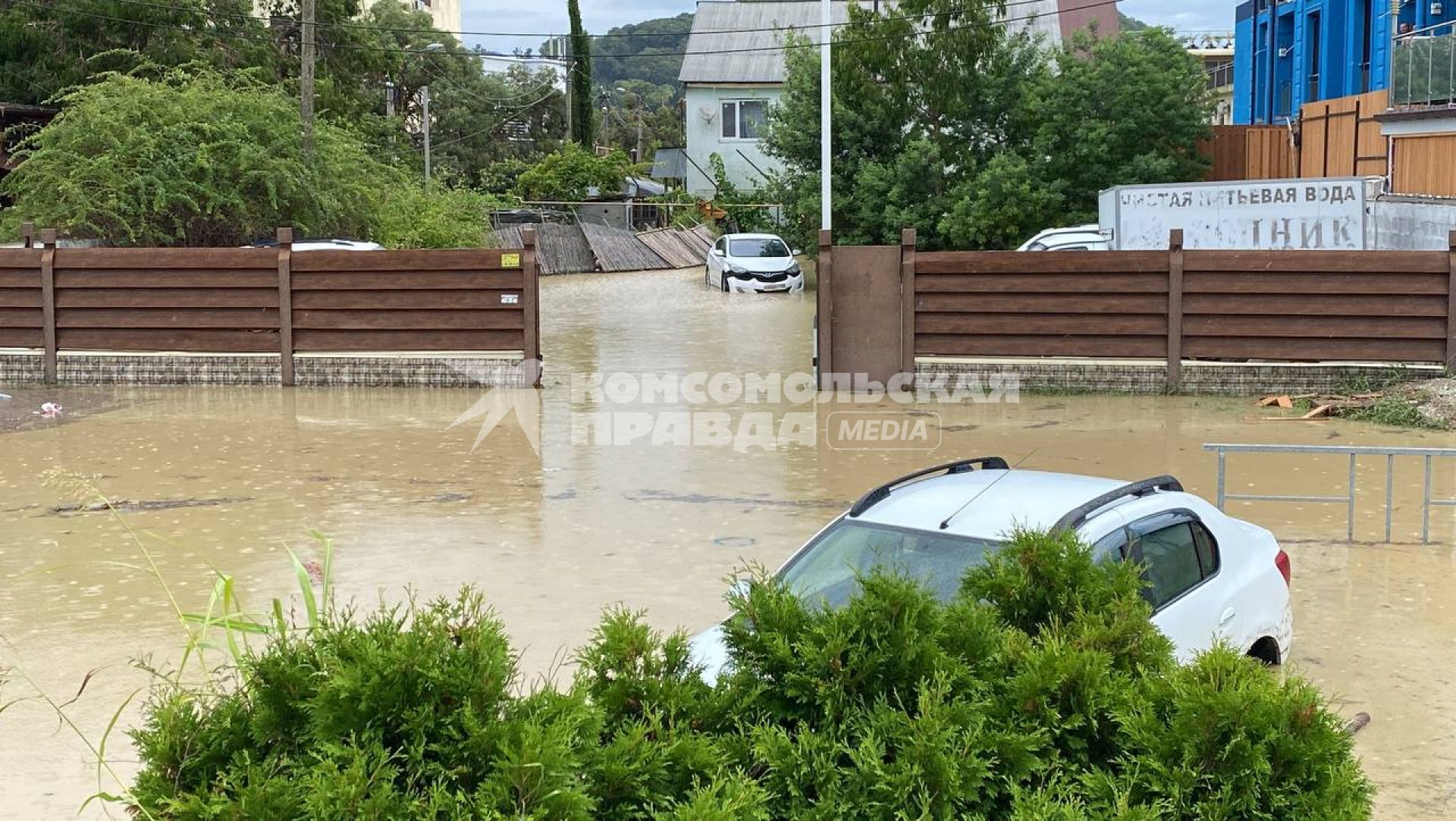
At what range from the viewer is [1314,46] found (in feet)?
119

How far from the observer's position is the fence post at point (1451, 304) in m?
16.7

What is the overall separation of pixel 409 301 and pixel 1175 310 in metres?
9.05

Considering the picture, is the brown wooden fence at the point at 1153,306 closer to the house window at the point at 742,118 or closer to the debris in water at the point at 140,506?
the debris in water at the point at 140,506

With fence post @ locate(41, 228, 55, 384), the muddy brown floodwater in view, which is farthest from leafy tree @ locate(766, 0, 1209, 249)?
fence post @ locate(41, 228, 55, 384)

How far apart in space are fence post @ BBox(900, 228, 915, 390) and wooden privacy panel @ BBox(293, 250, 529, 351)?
4.54m

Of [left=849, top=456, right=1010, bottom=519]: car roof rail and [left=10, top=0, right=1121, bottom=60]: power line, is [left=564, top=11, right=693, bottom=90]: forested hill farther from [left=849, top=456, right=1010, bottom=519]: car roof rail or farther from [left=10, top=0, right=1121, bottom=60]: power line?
[left=849, top=456, right=1010, bottom=519]: car roof rail

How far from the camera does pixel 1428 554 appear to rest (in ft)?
33.2

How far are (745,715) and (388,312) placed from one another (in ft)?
50.1

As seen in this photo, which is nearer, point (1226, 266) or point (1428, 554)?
point (1428, 554)

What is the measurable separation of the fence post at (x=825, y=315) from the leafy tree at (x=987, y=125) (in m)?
12.0

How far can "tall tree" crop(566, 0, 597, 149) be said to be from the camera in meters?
69.8

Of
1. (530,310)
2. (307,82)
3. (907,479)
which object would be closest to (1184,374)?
(530,310)

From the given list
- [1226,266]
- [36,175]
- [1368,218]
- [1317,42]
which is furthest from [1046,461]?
[1317,42]

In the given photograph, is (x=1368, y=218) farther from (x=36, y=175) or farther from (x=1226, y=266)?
(x=36, y=175)
